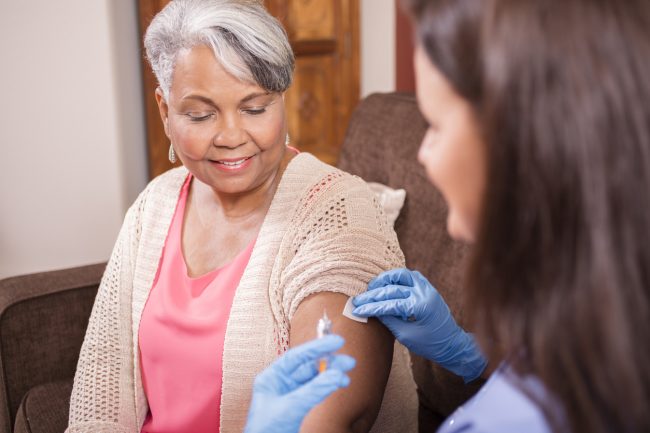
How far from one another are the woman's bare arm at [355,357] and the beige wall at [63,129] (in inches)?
69.8

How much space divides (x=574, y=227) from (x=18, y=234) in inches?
98.6

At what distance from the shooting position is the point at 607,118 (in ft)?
1.90

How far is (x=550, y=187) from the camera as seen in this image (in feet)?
1.97

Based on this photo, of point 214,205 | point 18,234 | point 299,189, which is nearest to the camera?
point 299,189

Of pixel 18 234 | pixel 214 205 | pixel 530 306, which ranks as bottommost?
pixel 18 234

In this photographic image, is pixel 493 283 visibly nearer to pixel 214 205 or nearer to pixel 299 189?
pixel 299 189

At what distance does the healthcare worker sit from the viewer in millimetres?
581

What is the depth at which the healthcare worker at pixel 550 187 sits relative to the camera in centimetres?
58

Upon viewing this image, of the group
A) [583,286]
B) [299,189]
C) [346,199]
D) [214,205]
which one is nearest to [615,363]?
[583,286]

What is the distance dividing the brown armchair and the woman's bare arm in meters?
0.50

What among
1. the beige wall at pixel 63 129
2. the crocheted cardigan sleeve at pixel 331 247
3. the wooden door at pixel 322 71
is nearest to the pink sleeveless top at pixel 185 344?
the crocheted cardigan sleeve at pixel 331 247

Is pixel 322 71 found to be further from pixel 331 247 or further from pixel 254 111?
pixel 331 247

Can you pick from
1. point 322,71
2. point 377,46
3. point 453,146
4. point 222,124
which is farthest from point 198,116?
point 377,46

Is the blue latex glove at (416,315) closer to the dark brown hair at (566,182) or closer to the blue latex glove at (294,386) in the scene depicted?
the blue latex glove at (294,386)
